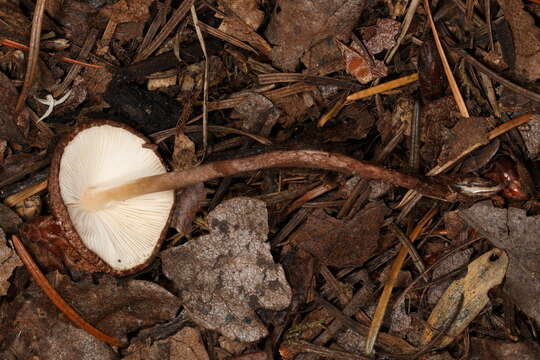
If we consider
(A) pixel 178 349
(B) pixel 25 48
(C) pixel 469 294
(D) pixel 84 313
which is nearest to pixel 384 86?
(C) pixel 469 294

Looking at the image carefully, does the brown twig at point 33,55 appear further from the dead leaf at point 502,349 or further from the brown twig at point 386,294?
the dead leaf at point 502,349

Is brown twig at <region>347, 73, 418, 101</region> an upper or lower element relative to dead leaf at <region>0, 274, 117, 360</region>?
upper

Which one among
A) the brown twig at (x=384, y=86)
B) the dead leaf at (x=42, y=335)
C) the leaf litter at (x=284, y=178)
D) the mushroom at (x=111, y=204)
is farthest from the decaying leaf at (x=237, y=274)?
the brown twig at (x=384, y=86)

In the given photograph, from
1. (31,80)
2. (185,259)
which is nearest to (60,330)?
(185,259)

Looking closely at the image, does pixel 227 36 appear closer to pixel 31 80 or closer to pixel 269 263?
pixel 31 80

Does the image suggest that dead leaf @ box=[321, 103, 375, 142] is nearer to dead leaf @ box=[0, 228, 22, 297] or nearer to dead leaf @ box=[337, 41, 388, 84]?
dead leaf @ box=[337, 41, 388, 84]

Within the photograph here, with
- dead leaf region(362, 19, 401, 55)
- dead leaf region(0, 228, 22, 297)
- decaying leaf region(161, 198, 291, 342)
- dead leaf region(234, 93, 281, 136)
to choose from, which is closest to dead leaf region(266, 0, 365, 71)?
dead leaf region(362, 19, 401, 55)
